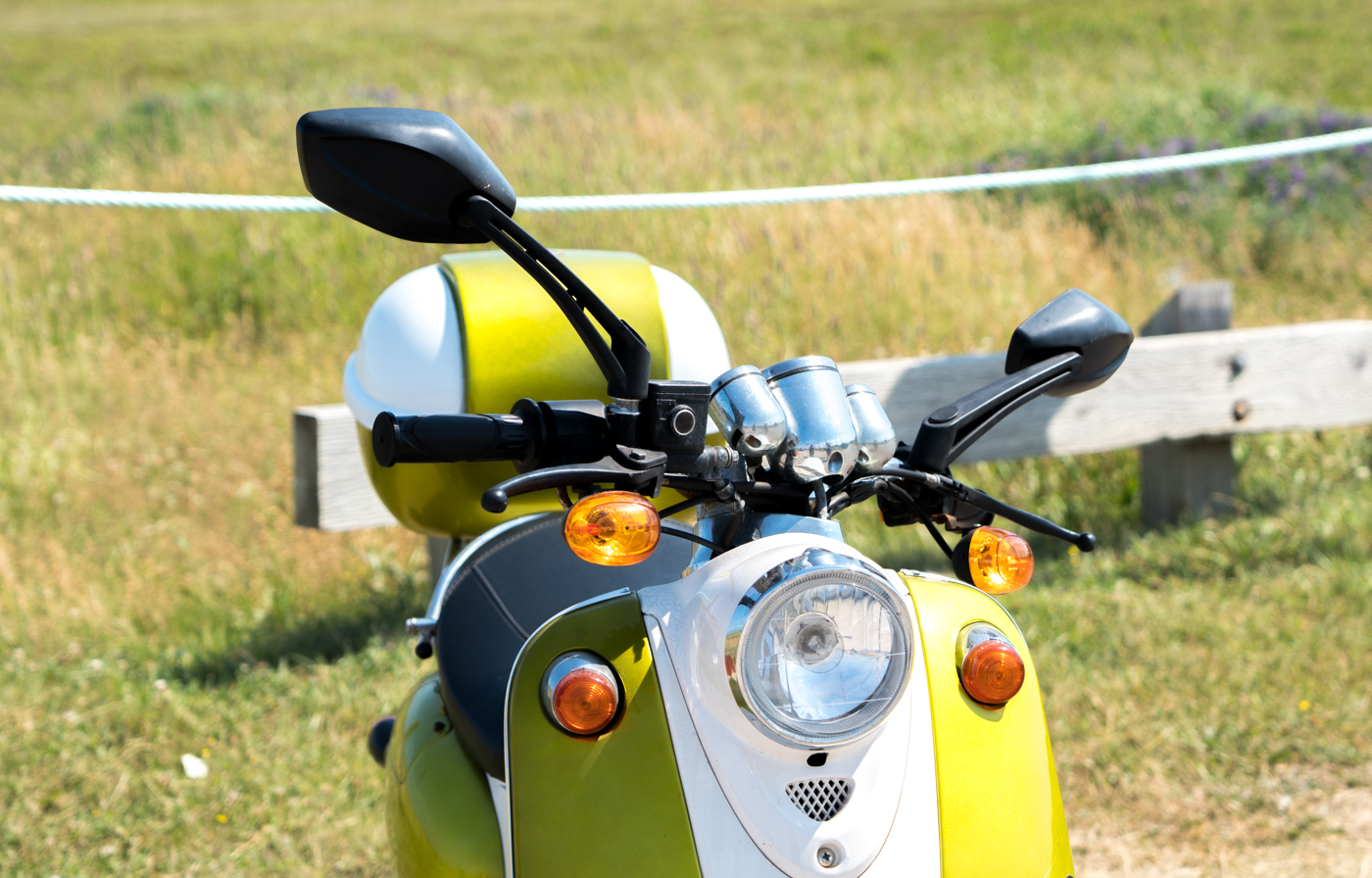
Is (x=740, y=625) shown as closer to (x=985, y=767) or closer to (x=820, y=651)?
(x=820, y=651)

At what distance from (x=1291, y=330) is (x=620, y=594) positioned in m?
3.55

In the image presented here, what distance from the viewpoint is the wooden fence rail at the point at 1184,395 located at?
142 inches

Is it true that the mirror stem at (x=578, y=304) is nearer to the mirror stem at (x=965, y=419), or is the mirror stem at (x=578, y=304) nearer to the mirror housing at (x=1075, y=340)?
the mirror stem at (x=965, y=419)

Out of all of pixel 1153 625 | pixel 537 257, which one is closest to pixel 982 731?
pixel 537 257

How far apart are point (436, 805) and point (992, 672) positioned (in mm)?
725

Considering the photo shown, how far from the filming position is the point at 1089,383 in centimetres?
132

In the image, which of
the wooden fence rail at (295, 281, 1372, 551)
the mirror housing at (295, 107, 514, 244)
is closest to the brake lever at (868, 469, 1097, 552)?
the mirror housing at (295, 107, 514, 244)

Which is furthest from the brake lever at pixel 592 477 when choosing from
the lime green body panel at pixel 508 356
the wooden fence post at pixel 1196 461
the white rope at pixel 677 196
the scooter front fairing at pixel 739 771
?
the wooden fence post at pixel 1196 461

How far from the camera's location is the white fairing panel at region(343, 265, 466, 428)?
1.78 meters

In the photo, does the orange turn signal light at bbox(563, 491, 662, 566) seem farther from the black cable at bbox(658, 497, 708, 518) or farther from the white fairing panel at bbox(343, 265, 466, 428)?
the white fairing panel at bbox(343, 265, 466, 428)

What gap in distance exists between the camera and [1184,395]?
384 cm

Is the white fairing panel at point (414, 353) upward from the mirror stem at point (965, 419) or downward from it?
downward

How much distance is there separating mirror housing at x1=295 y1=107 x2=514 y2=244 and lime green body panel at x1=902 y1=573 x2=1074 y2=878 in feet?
2.12

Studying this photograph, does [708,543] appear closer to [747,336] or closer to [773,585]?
[773,585]
